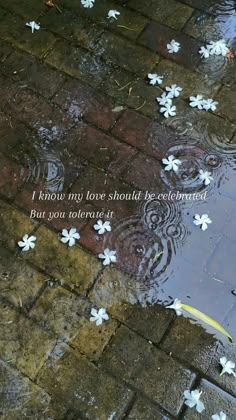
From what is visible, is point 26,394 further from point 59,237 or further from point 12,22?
point 12,22

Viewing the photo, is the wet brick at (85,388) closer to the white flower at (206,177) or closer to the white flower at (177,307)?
the white flower at (177,307)

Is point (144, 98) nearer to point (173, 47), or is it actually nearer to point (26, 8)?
point (173, 47)

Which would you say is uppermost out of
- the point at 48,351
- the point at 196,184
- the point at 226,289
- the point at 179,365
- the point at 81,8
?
the point at 81,8

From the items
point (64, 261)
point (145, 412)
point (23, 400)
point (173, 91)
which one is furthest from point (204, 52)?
point (23, 400)

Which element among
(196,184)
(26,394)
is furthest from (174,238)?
(26,394)

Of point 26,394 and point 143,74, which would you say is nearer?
point 26,394

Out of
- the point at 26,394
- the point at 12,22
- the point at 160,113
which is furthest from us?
the point at 12,22

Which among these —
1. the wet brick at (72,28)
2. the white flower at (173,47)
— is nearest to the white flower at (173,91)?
the white flower at (173,47)
